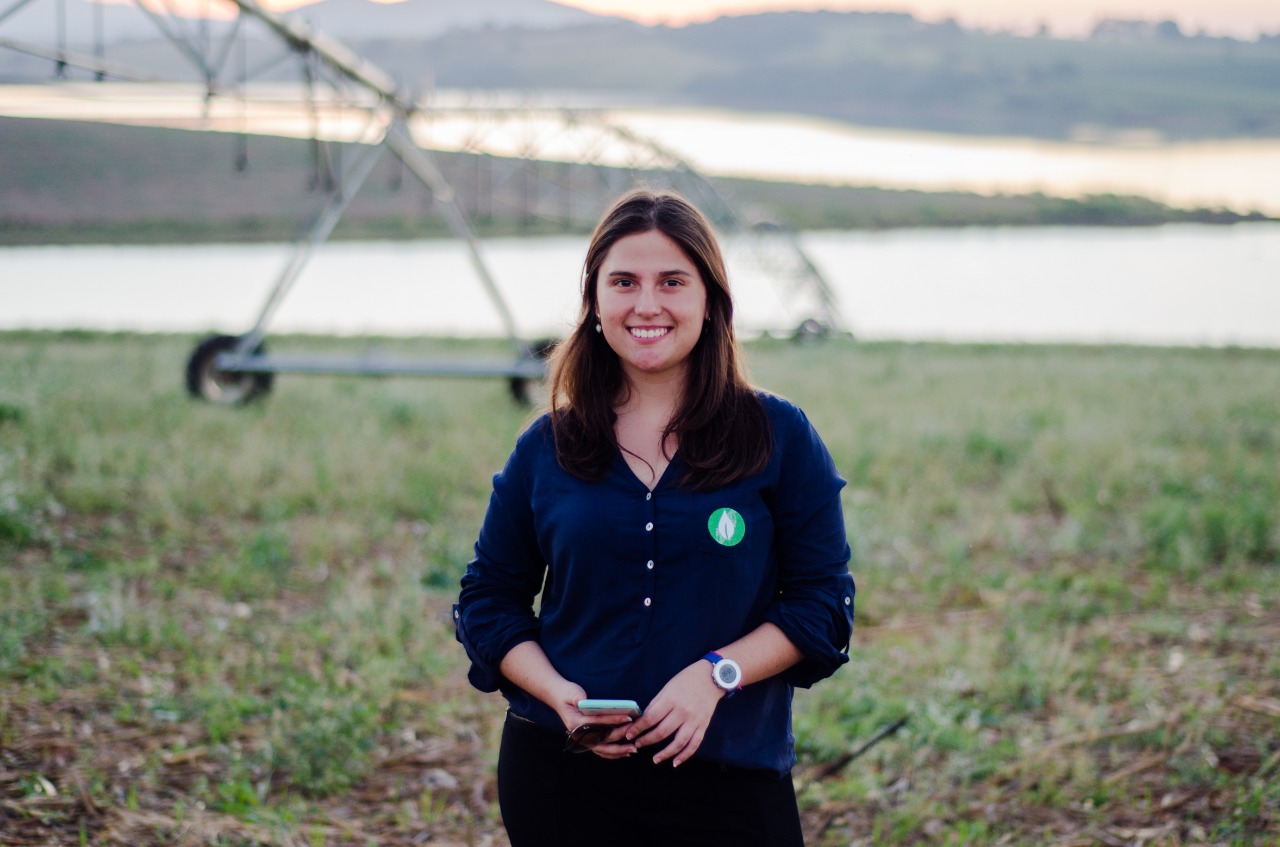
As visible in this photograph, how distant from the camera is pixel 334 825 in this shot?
12.7 feet

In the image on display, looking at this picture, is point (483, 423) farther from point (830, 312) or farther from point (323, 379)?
point (830, 312)

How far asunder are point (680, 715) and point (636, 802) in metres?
0.27

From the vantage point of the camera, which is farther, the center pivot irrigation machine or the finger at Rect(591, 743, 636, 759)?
the center pivot irrigation machine

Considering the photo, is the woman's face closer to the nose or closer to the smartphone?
the nose

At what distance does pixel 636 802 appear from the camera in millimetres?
2285

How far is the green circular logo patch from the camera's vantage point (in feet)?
7.32

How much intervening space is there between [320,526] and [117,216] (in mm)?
53808

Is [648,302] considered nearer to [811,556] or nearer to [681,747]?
[811,556]

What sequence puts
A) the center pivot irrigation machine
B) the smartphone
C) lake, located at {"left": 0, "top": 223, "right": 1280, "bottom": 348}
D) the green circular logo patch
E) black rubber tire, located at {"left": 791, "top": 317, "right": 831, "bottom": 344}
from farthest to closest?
lake, located at {"left": 0, "top": 223, "right": 1280, "bottom": 348}
black rubber tire, located at {"left": 791, "top": 317, "right": 831, "bottom": 344}
the center pivot irrigation machine
the green circular logo patch
the smartphone

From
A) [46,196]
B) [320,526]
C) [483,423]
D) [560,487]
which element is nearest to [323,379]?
[483,423]

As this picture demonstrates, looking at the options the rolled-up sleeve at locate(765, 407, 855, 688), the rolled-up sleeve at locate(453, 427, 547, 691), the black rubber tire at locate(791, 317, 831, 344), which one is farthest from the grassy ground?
the black rubber tire at locate(791, 317, 831, 344)

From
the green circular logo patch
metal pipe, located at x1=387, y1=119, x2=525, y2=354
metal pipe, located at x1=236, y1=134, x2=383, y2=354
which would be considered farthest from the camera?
metal pipe, located at x1=387, y1=119, x2=525, y2=354

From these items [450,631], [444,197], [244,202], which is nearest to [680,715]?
[450,631]

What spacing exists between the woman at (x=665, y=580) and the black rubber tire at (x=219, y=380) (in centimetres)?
963
